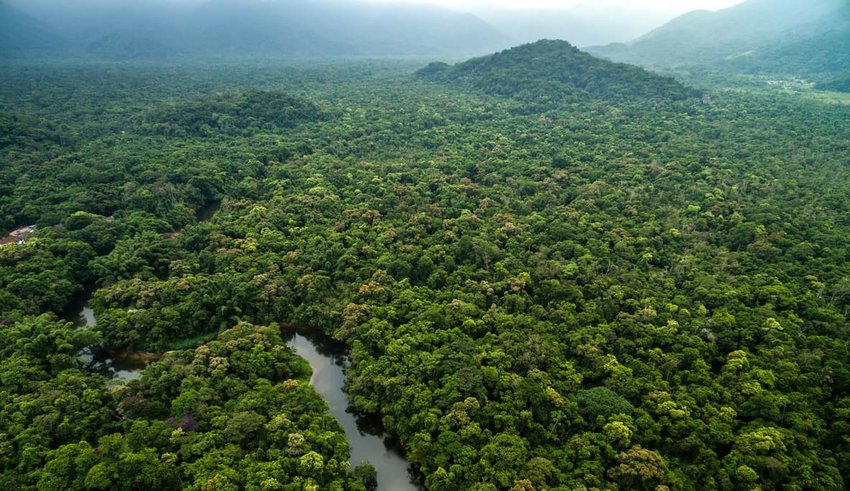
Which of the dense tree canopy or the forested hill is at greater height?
the forested hill

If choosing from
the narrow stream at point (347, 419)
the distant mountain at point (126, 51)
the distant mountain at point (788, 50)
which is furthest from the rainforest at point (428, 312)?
the distant mountain at point (126, 51)

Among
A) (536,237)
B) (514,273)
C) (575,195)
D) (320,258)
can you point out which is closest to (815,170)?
(575,195)

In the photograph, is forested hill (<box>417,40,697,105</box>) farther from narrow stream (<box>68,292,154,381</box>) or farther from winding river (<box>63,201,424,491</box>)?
narrow stream (<box>68,292,154,381</box>)

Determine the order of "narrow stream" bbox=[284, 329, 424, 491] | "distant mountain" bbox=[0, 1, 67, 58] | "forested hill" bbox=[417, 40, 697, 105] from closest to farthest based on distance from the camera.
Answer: "narrow stream" bbox=[284, 329, 424, 491]
"forested hill" bbox=[417, 40, 697, 105]
"distant mountain" bbox=[0, 1, 67, 58]

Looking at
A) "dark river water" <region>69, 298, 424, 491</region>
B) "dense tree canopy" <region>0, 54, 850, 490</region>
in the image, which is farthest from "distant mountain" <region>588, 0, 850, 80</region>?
"dark river water" <region>69, 298, 424, 491</region>

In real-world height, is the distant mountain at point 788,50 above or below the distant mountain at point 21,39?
above

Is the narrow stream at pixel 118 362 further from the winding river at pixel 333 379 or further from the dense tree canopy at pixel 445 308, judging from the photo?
the dense tree canopy at pixel 445 308

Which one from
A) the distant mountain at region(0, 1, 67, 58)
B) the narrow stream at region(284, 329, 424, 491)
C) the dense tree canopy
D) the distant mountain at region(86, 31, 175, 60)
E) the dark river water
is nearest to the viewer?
the dense tree canopy
